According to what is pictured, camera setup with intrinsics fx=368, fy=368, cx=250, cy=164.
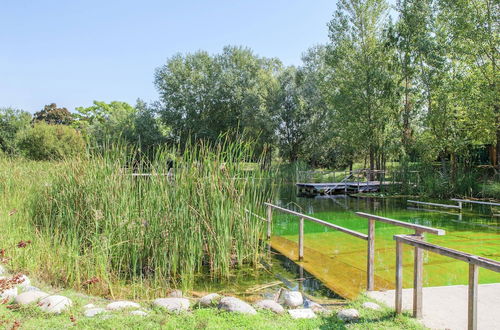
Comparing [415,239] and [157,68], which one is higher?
[157,68]

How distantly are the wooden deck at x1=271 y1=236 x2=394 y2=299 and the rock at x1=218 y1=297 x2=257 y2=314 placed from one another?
134 cm

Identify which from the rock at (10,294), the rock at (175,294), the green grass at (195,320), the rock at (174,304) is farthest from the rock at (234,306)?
the rock at (10,294)

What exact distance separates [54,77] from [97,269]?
19.7m

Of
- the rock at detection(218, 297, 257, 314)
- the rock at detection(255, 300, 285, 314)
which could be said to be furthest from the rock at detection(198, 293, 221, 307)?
the rock at detection(255, 300, 285, 314)

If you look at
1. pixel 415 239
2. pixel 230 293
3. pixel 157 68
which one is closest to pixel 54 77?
pixel 157 68

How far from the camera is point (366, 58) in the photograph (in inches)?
685

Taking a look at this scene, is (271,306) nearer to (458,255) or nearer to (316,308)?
(316,308)

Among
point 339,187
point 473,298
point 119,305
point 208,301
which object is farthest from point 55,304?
point 339,187

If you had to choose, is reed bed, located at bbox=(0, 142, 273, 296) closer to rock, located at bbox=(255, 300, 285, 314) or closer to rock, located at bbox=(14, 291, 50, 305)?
rock, located at bbox=(14, 291, 50, 305)

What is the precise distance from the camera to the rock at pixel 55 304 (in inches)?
104

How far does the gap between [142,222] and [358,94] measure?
1516cm

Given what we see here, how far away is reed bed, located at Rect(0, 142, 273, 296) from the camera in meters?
3.64

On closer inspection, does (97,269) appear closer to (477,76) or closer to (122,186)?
(122,186)

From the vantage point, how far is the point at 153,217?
4020 mm
